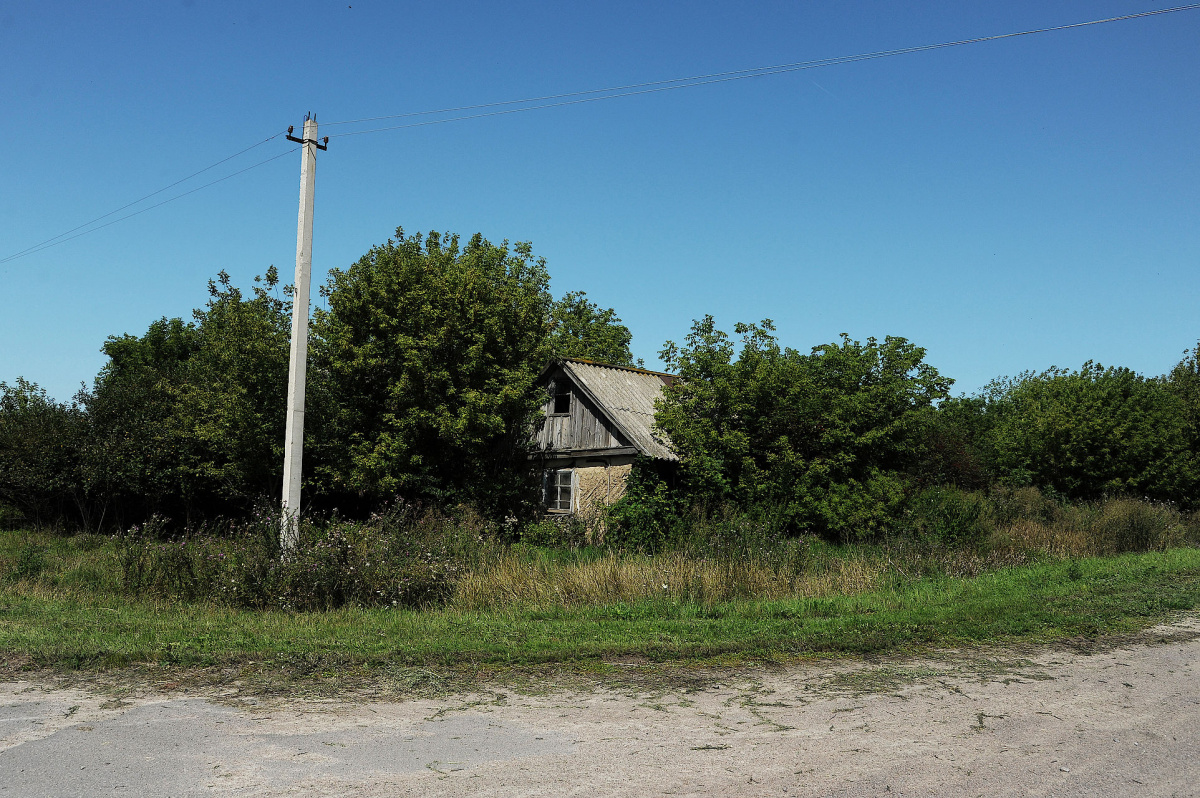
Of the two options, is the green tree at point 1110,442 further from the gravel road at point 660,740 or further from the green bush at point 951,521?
the gravel road at point 660,740

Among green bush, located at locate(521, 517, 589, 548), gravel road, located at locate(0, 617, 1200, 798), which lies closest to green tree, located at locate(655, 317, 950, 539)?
green bush, located at locate(521, 517, 589, 548)

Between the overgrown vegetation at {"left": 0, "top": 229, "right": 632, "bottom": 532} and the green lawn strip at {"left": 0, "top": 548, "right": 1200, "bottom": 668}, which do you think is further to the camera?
the overgrown vegetation at {"left": 0, "top": 229, "right": 632, "bottom": 532}

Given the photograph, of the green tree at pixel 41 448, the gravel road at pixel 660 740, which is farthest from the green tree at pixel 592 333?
the gravel road at pixel 660 740

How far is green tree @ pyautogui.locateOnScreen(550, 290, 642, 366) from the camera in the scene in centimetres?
4381

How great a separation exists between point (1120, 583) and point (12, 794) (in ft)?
47.3

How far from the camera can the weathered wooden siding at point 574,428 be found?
25.5 m

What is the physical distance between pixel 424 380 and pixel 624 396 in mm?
7305

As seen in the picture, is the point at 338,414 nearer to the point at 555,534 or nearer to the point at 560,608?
the point at 555,534

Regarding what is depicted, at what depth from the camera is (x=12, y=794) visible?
462 centimetres

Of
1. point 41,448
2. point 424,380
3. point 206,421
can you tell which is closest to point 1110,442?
point 424,380

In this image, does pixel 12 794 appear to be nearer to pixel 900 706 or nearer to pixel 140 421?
pixel 900 706

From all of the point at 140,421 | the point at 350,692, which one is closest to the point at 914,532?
the point at 350,692

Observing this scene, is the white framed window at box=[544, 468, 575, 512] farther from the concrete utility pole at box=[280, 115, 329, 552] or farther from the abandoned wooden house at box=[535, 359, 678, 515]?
the concrete utility pole at box=[280, 115, 329, 552]

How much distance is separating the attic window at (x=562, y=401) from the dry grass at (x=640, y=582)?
13943 mm
